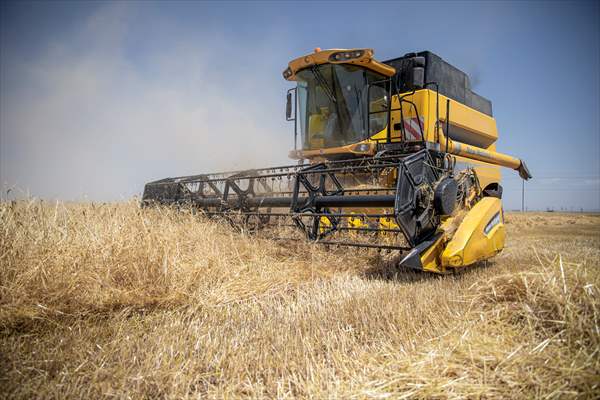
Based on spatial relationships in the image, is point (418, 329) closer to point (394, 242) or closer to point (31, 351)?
point (31, 351)

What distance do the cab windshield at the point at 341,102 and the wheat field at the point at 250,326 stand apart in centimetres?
234

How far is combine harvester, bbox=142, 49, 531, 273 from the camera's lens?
3.27 meters

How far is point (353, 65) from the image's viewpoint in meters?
4.65

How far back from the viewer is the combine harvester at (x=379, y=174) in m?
3.27

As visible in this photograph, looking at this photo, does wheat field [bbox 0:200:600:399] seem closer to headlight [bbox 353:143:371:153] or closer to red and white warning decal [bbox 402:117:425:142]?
headlight [bbox 353:143:371:153]

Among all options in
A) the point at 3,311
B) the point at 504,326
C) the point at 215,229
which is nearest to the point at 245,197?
the point at 215,229

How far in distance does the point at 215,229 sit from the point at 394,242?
79.3 inches

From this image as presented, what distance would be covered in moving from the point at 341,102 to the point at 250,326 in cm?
355

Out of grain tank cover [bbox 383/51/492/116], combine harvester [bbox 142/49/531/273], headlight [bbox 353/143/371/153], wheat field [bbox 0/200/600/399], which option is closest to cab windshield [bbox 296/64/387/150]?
combine harvester [bbox 142/49/531/273]

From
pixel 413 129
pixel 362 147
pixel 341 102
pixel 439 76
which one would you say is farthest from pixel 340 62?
pixel 439 76

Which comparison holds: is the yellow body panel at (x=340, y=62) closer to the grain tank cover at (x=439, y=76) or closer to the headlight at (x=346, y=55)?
the headlight at (x=346, y=55)

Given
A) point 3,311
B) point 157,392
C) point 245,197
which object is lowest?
point 157,392

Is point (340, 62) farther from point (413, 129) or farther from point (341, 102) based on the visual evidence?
point (413, 129)

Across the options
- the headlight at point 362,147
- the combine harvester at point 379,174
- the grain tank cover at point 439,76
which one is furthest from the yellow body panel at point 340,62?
the headlight at point 362,147
